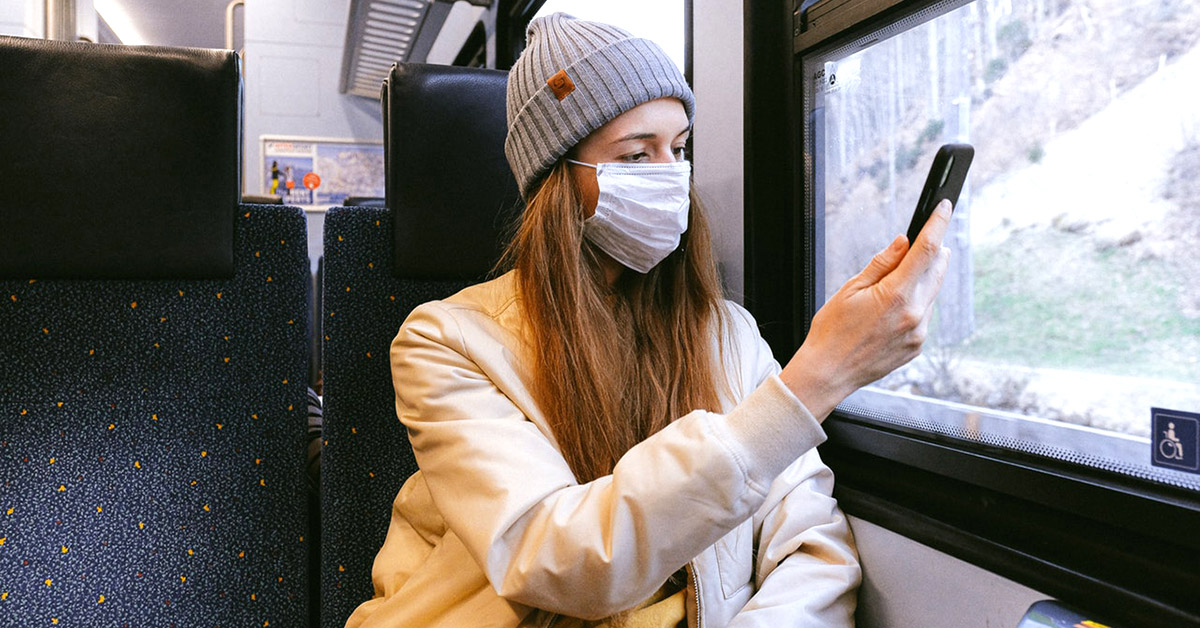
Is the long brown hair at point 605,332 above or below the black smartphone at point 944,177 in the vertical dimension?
below

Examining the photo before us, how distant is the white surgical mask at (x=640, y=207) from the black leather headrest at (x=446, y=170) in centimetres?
33

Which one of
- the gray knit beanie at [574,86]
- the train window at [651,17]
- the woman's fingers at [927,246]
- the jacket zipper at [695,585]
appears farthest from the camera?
the train window at [651,17]

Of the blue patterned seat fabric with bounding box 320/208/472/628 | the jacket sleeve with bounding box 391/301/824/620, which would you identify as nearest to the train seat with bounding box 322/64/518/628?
the blue patterned seat fabric with bounding box 320/208/472/628

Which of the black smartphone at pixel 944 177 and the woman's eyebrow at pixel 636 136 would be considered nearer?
the black smartphone at pixel 944 177

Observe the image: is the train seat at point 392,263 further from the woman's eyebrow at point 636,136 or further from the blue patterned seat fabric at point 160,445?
the woman's eyebrow at point 636,136

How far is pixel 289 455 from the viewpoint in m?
1.26

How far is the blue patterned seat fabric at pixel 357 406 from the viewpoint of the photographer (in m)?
1.24

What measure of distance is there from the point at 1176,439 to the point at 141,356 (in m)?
1.39

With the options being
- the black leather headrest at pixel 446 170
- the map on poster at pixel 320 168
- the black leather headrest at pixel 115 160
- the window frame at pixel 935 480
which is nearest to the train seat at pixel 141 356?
the black leather headrest at pixel 115 160

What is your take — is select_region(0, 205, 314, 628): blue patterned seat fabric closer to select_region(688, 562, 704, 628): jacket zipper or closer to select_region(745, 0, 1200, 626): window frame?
select_region(688, 562, 704, 628): jacket zipper

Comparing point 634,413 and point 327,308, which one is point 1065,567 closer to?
point 634,413

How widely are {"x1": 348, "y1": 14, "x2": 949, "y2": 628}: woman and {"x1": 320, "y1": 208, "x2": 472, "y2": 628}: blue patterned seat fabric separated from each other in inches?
6.6

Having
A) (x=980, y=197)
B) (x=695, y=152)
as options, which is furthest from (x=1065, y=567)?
(x=695, y=152)

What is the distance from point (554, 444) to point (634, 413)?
13 centimetres
